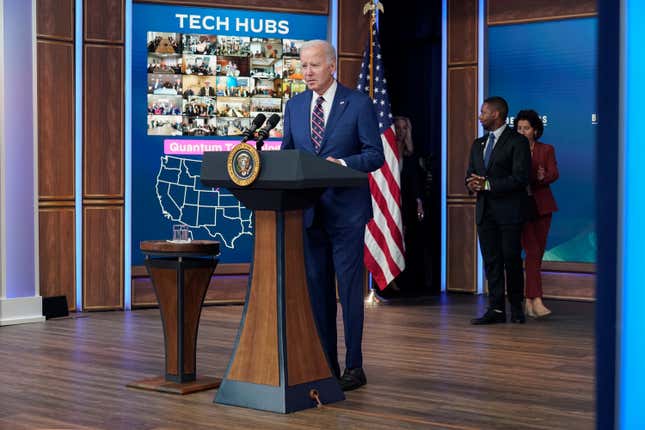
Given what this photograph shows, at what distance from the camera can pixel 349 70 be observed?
834cm

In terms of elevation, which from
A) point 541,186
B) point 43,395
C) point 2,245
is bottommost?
point 43,395

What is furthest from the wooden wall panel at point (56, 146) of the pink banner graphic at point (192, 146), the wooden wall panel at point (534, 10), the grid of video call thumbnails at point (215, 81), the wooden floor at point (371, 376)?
the wooden wall panel at point (534, 10)

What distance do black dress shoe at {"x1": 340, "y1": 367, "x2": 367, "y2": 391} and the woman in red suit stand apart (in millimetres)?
2990

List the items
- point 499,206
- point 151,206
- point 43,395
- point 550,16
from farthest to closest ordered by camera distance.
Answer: point 550,16
point 151,206
point 499,206
point 43,395

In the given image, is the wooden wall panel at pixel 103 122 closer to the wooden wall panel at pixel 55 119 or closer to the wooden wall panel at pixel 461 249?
the wooden wall panel at pixel 55 119

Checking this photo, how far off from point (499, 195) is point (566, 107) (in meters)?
2.31

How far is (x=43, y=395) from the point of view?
422 cm

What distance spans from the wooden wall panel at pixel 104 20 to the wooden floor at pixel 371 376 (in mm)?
2244

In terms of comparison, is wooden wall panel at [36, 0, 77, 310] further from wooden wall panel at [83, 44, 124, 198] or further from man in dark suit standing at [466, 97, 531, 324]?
man in dark suit standing at [466, 97, 531, 324]

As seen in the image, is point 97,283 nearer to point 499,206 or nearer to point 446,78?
point 499,206

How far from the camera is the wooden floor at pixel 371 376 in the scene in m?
3.74

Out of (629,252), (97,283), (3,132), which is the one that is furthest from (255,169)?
(97,283)

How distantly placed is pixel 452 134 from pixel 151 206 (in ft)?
9.98

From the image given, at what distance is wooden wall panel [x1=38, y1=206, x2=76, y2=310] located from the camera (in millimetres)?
7305
